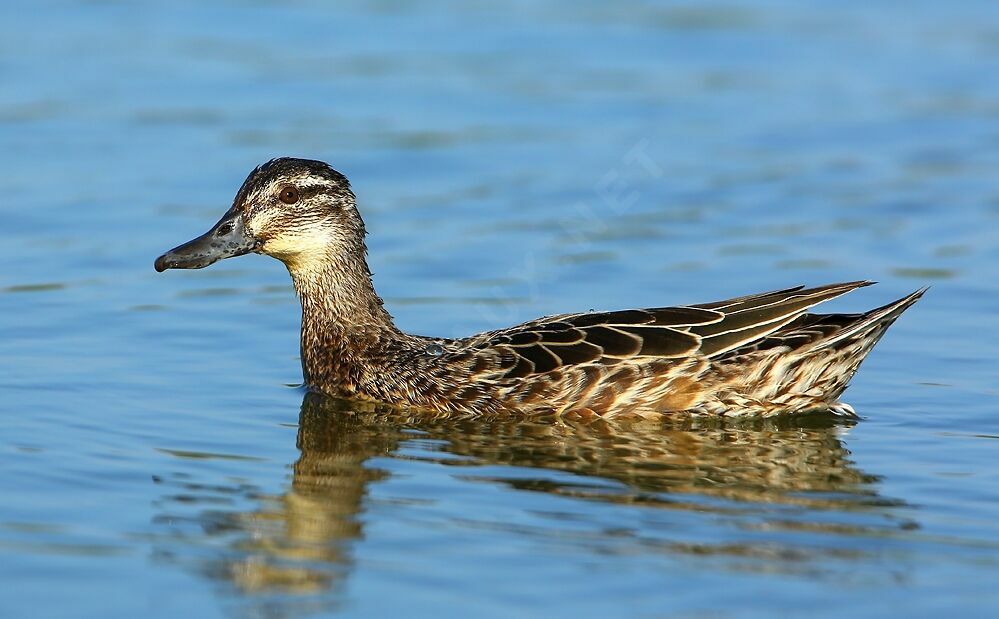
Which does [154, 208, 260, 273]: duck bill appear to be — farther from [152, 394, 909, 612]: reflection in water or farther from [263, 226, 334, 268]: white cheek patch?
[152, 394, 909, 612]: reflection in water

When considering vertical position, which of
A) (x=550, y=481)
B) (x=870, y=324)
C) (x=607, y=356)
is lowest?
(x=550, y=481)

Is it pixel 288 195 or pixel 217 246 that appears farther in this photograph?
pixel 288 195

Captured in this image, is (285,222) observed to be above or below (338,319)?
above

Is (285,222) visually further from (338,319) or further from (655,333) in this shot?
(655,333)

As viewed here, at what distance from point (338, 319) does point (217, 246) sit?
1025 millimetres

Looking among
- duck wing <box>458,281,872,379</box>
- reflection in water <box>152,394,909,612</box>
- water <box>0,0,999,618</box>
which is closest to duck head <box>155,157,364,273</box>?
water <box>0,0,999,618</box>

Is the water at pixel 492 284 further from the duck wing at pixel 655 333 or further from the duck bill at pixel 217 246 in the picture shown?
the duck bill at pixel 217 246

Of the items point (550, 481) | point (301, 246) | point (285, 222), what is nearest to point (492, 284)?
point (301, 246)

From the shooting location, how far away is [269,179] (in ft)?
38.3

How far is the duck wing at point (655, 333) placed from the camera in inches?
435

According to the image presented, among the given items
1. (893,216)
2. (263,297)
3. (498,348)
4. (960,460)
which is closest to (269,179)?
(498,348)

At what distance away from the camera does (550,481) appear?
973 cm

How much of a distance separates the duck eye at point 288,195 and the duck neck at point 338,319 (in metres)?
0.49

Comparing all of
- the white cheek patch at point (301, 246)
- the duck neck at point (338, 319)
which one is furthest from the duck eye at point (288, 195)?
the duck neck at point (338, 319)
